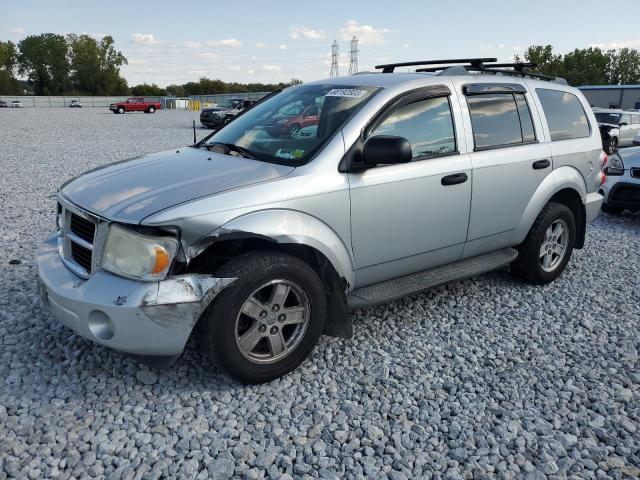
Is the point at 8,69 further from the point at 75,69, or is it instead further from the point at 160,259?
the point at 160,259

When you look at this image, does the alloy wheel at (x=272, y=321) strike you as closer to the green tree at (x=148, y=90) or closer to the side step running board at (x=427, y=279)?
the side step running board at (x=427, y=279)

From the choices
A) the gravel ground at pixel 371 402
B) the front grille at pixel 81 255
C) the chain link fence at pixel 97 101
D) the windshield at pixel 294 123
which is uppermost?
the chain link fence at pixel 97 101

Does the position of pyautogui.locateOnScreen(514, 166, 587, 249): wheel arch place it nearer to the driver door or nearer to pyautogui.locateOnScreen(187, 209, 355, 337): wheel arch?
the driver door

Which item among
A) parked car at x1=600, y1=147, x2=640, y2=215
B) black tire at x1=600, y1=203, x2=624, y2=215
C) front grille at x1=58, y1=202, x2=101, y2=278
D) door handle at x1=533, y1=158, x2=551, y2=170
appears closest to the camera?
front grille at x1=58, y1=202, x2=101, y2=278

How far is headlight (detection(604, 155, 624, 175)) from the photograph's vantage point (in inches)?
297

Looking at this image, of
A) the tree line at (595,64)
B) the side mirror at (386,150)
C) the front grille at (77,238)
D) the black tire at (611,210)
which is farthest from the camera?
the tree line at (595,64)

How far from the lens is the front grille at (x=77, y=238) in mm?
3043

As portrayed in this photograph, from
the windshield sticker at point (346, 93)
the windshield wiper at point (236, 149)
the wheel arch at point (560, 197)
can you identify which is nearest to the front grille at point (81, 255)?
the windshield wiper at point (236, 149)

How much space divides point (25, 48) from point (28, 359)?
122 m

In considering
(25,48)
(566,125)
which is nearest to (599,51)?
(566,125)

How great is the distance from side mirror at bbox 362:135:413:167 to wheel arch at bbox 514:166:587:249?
1.75m

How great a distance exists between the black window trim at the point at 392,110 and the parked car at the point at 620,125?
13853mm

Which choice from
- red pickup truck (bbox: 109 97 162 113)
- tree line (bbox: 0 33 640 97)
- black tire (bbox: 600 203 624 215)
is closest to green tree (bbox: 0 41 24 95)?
tree line (bbox: 0 33 640 97)

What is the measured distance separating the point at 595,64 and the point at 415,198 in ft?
311
